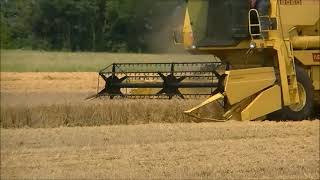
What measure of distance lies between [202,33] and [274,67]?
5.07 feet

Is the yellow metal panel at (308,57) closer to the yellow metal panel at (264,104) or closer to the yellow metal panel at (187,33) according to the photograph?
the yellow metal panel at (264,104)

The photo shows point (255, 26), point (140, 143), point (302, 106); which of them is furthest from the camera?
point (302, 106)

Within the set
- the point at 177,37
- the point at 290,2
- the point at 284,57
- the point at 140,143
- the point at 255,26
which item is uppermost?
the point at 290,2

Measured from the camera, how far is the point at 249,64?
1226 centimetres

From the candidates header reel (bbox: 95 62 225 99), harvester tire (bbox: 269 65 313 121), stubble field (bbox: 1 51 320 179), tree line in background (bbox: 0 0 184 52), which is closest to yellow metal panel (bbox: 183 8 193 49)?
header reel (bbox: 95 62 225 99)

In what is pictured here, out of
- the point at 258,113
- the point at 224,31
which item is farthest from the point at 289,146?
the point at 224,31

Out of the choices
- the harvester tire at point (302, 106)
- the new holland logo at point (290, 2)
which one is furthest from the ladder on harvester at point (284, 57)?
the new holland logo at point (290, 2)

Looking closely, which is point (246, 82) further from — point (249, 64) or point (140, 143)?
point (140, 143)

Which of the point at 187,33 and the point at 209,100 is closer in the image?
the point at 209,100

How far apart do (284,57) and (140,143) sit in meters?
4.23

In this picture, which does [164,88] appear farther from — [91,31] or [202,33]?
[91,31]

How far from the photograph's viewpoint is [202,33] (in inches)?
487

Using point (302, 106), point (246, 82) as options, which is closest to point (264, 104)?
point (246, 82)

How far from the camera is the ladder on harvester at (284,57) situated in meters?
11.7
